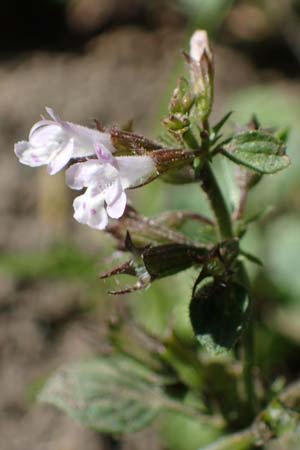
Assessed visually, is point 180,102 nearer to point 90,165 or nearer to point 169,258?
point 90,165

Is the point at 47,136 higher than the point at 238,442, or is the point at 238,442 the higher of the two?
the point at 47,136

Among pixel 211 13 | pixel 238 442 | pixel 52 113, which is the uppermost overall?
pixel 52 113

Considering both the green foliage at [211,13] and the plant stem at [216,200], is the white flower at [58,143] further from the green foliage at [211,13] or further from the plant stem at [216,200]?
the green foliage at [211,13]

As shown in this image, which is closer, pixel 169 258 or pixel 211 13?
pixel 169 258

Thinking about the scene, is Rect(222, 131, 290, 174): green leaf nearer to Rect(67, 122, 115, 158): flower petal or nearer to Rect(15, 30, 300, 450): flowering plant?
Rect(15, 30, 300, 450): flowering plant

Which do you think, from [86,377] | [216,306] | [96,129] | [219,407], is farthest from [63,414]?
[96,129]

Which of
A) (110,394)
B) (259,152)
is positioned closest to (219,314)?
(259,152)

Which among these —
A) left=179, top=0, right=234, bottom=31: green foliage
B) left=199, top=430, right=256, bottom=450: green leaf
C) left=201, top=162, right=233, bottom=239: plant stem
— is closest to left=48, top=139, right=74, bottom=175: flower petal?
left=201, top=162, right=233, bottom=239: plant stem

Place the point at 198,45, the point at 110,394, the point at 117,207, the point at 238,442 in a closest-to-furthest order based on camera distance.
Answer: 1. the point at 117,207
2. the point at 198,45
3. the point at 238,442
4. the point at 110,394
